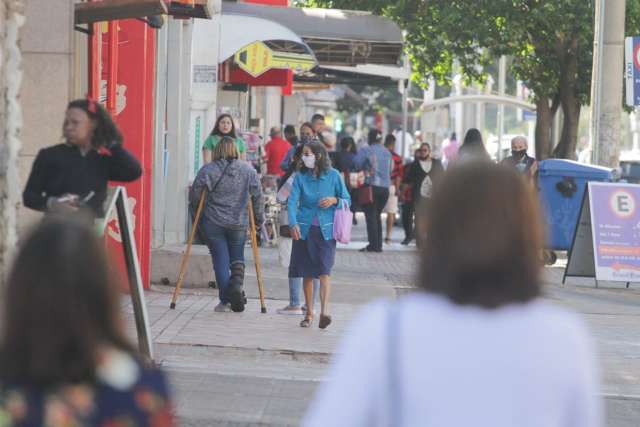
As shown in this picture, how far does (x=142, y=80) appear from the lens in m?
12.8

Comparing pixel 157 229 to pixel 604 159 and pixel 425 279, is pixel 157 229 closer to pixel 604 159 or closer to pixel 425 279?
pixel 604 159

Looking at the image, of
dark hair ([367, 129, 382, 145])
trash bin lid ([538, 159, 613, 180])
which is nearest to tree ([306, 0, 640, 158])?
dark hair ([367, 129, 382, 145])

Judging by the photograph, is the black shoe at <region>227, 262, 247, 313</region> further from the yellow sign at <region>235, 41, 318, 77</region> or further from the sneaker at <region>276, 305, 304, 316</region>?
Result: the yellow sign at <region>235, 41, 318, 77</region>

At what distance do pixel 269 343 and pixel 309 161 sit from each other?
169cm

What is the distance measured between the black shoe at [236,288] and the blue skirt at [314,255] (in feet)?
2.39

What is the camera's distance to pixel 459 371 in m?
2.74

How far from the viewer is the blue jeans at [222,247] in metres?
11.8

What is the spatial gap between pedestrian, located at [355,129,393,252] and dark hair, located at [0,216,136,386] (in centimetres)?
1686

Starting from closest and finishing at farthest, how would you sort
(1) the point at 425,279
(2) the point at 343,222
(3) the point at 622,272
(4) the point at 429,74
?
(1) the point at 425,279 < (2) the point at 343,222 < (3) the point at 622,272 < (4) the point at 429,74

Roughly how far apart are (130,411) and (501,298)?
75 cm

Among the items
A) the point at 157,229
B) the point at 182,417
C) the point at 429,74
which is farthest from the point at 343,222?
the point at 429,74

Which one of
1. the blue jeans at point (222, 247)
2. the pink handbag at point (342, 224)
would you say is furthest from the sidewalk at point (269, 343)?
the pink handbag at point (342, 224)

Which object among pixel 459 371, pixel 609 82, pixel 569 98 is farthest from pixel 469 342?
pixel 569 98

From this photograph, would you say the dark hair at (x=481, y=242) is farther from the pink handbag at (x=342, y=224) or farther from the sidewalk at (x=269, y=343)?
the pink handbag at (x=342, y=224)
